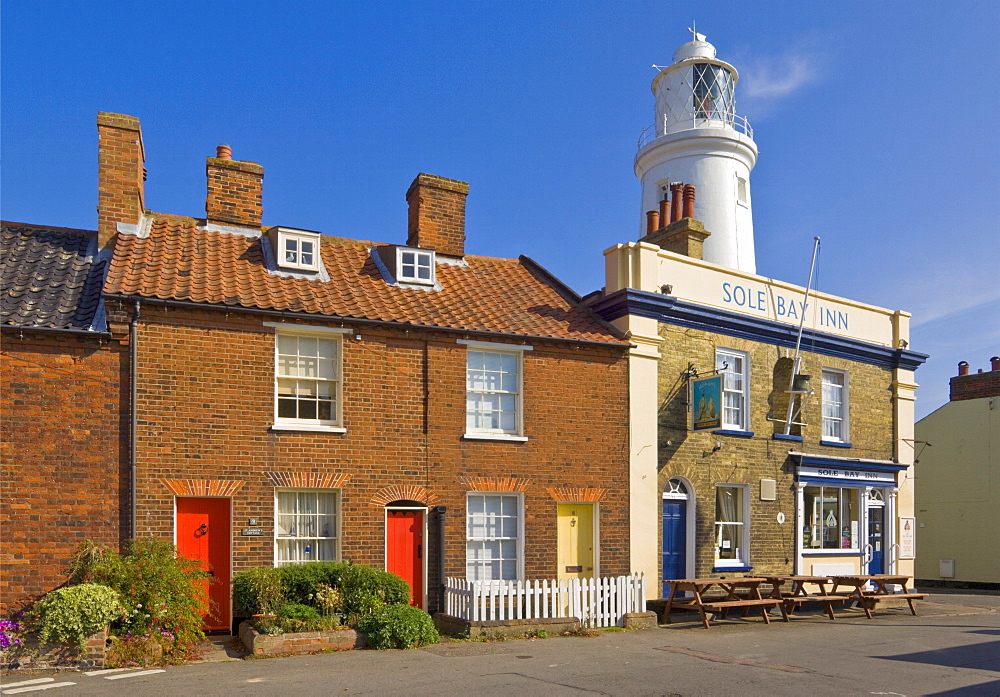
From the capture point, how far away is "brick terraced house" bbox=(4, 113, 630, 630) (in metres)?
14.3

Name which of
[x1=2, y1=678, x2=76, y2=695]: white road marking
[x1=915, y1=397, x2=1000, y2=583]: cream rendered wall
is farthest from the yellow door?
[x1=915, y1=397, x2=1000, y2=583]: cream rendered wall

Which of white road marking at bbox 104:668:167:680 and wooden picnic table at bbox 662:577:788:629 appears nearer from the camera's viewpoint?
white road marking at bbox 104:668:167:680

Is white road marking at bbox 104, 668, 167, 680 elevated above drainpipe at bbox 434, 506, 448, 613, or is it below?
below

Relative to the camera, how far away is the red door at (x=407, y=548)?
619 inches

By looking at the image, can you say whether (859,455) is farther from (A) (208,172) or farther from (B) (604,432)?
(A) (208,172)

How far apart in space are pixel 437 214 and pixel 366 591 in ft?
28.2

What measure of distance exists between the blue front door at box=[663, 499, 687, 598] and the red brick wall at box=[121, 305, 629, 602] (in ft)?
4.41

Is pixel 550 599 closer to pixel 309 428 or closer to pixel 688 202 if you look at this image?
pixel 309 428

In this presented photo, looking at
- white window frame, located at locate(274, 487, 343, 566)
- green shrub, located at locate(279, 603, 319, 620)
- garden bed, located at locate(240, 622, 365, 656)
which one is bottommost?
garden bed, located at locate(240, 622, 365, 656)

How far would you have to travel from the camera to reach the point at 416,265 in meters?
17.9

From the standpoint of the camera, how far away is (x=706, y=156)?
1131 inches

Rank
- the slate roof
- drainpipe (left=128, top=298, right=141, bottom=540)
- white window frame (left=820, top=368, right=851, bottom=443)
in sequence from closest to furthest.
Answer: drainpipe (left=128, top=298, right=141, bottom=540), the slate roof, white window frame (left=820, top=368, right=851, bottom=443)

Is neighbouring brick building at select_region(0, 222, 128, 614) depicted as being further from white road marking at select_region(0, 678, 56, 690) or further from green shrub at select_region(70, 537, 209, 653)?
white road marking at select_region(0, 678, 56, 690)

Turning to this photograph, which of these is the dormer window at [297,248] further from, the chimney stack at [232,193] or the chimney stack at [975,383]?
the chimney stack at [975,383]
